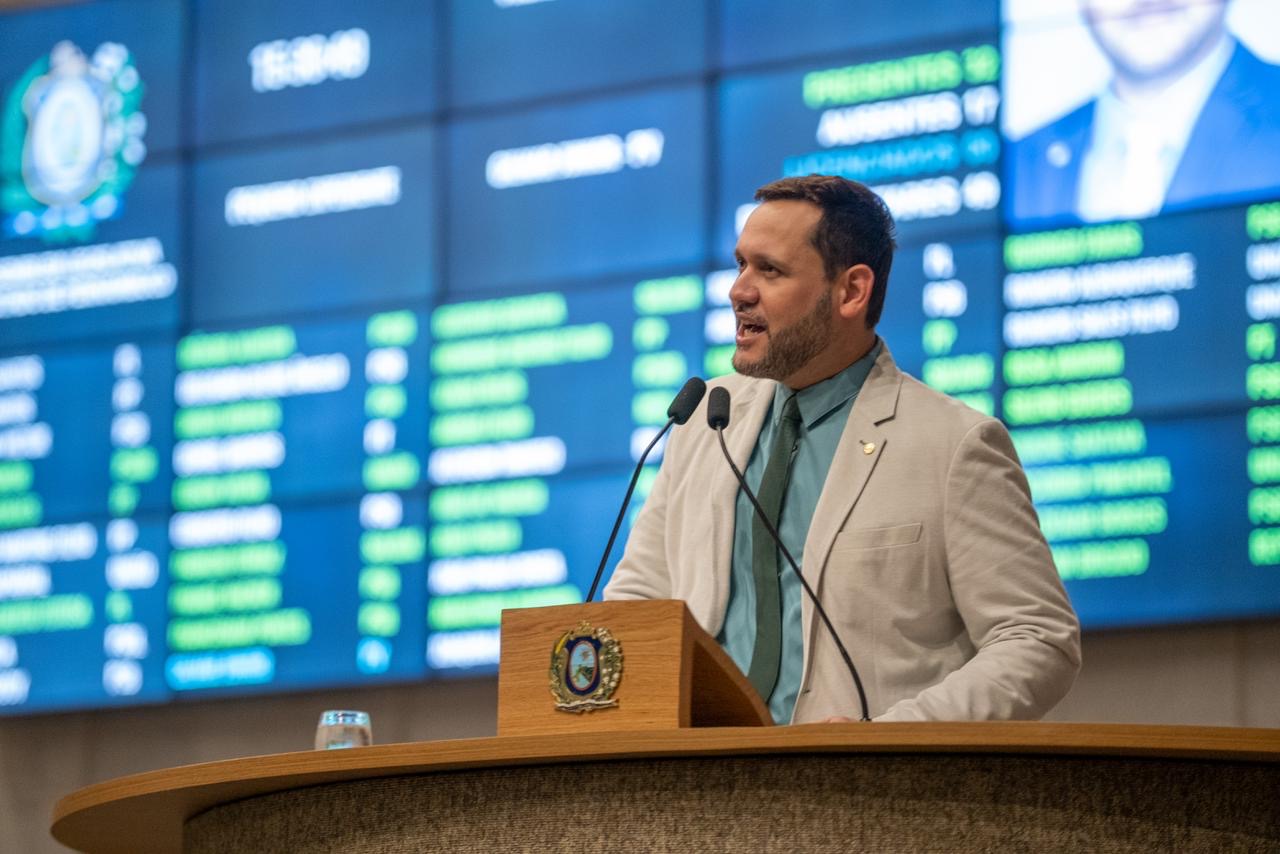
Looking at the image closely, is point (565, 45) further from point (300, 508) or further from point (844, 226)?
point (844, 226)

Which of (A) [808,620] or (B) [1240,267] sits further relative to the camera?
(B) [1240,267]

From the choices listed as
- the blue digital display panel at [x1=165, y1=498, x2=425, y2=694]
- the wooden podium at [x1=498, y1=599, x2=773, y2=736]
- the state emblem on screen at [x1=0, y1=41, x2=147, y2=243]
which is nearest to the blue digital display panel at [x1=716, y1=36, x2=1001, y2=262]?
the blue digital display panel at [x1=165, y1=498, x2=425, y2=694]

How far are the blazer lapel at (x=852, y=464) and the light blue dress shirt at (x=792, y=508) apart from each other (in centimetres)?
3

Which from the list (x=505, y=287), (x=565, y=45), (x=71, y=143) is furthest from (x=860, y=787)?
(x=71, y=143)

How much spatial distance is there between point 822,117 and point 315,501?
160cm

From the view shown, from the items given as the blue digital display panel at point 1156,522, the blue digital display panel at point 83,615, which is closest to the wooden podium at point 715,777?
the blue digital display panel at point 1156,522

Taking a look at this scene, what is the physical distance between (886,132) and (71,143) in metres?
2.39

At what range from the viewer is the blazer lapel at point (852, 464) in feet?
7.66

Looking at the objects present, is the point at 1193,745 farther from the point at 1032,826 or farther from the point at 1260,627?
the point at 1260,627

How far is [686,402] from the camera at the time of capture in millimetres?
2178

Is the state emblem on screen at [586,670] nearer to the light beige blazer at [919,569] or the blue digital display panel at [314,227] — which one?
the light beige blazer at [919,569]

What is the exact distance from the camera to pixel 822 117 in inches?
166

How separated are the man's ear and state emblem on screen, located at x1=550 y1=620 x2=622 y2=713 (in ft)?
2.79

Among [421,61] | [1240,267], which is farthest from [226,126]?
[1240,267]
